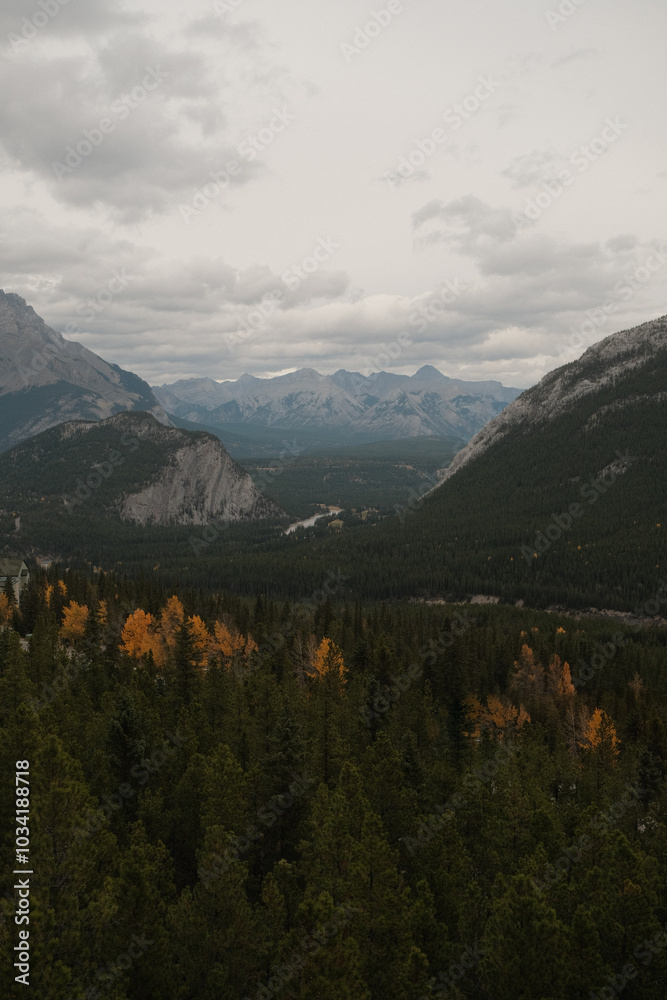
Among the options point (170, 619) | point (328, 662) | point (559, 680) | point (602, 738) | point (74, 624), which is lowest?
point (559, 680)

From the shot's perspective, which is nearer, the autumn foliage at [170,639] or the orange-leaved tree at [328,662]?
the orange-leaved tree at [328,662]

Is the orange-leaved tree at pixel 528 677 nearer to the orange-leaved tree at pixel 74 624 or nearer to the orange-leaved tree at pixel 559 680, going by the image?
the orange-leaved tree at pixel 559 680

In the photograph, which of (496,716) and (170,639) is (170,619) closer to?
(170,639)

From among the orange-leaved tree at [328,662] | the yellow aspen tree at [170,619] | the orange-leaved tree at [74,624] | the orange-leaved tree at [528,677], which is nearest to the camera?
the orange-leaved tree at [328,662]

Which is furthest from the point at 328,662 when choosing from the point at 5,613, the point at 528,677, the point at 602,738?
the point at 5,613

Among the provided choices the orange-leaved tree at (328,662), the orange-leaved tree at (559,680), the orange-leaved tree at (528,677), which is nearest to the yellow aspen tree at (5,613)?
the orange-leaved tree at (328,662)

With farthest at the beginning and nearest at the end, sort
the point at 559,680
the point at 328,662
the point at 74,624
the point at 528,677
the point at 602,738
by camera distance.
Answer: the point at 528,677 < the point at 559,680 < the point at 74,624 < the point at 328,662 < the point at 602,738

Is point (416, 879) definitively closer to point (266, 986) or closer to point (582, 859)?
point (582, 859)

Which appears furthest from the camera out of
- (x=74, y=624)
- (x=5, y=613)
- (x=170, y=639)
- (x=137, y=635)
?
(x=5, y=613)

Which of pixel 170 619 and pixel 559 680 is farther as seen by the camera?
pixel 170 619

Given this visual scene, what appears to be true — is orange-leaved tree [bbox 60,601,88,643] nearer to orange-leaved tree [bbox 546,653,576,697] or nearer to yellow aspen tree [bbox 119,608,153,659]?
yellow aspen tree [bbox 119,608,153,659]

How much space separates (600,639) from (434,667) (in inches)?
2363

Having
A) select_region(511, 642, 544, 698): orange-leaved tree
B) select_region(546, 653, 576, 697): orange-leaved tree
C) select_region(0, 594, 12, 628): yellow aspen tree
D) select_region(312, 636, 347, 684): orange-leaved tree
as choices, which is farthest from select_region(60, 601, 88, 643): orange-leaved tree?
select_region(546, 653, 576, 697): orange-leaved tree

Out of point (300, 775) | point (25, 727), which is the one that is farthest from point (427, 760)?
point (25, 727)
